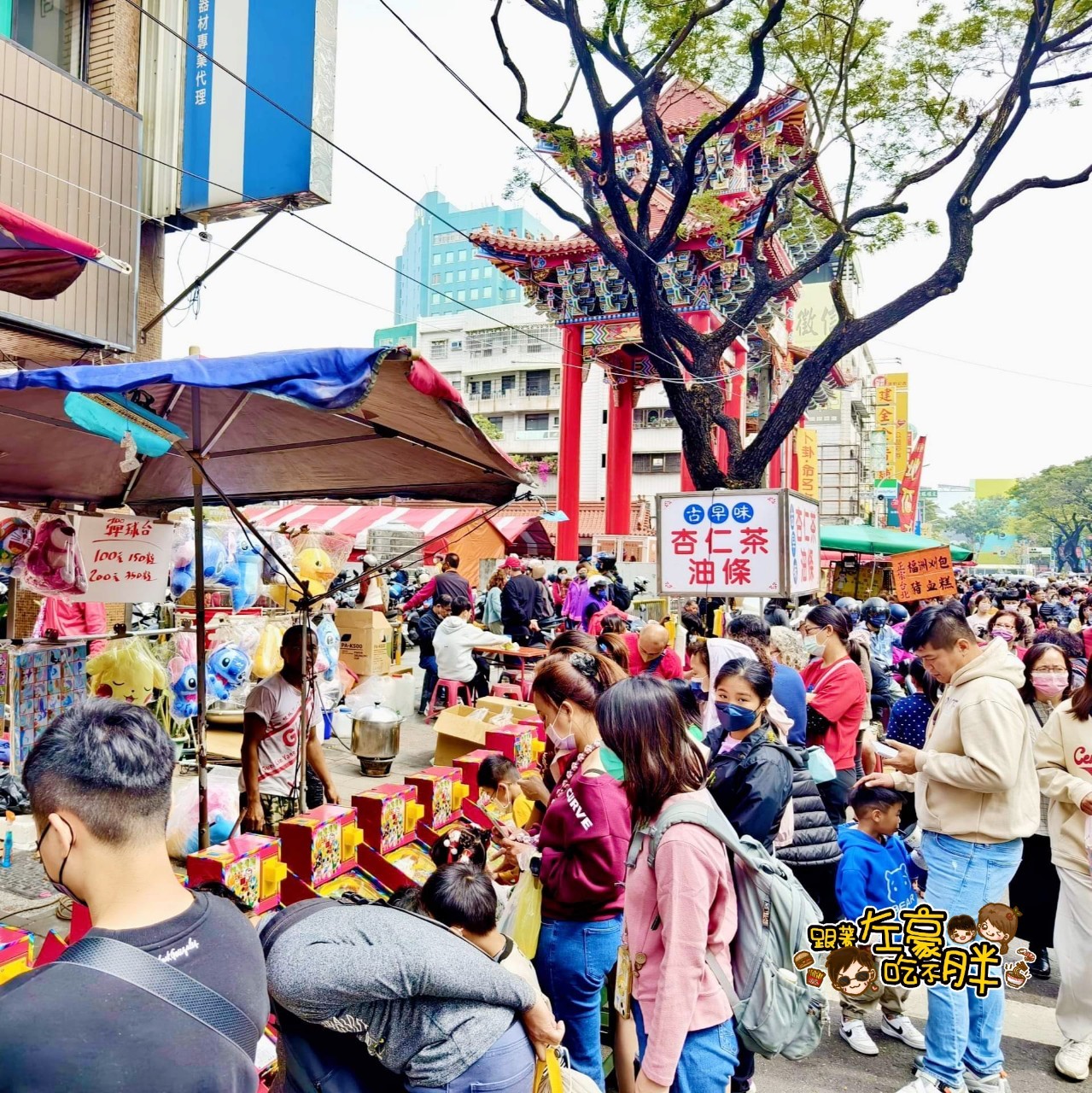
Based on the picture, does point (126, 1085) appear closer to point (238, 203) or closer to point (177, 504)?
point (177, 504)

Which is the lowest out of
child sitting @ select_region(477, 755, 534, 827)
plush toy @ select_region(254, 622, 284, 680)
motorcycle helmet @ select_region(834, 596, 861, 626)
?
child sitting @ select_region(477, 755, 534, 827)

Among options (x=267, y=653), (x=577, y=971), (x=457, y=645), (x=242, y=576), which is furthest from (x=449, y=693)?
(x=577, y=971)

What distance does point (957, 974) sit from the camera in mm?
3098

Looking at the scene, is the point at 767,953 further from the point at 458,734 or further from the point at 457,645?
the point at 457,645

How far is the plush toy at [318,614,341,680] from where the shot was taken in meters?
7.27

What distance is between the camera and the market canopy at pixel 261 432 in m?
2.34

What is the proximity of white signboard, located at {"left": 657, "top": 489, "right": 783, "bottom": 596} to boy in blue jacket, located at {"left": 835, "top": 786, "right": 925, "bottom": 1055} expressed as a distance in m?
2.36

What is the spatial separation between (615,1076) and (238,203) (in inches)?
287

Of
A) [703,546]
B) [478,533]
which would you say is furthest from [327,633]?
[478,533]

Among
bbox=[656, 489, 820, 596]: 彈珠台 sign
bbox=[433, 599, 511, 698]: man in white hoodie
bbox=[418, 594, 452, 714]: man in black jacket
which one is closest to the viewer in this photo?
bbox=[656, 489, 820, 596]: 彈珠台 sign

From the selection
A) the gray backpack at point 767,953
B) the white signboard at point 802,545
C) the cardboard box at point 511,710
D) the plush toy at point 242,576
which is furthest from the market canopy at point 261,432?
the white signboard at point 802,545

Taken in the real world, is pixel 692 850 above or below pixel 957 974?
above

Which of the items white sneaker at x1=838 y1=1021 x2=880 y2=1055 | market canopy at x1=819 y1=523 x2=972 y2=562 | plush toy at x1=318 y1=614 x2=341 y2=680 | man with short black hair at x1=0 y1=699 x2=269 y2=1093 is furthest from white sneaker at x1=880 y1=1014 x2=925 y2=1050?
market canopy at x1=819 y1=523 x2=972 y2=562

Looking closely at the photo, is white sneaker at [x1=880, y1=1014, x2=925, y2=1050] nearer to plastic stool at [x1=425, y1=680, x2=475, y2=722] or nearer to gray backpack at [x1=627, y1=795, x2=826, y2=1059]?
gray backpack at [x1=627, y1=795, x2=826, y2=1059]
